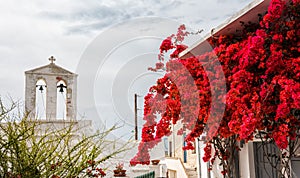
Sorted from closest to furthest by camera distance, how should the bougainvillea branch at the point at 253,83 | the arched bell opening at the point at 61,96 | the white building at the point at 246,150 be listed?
the bougainvillea branch at the point at 253,83 < the white building at the point at 246,150 < the arched bell opening at the point at 61,96

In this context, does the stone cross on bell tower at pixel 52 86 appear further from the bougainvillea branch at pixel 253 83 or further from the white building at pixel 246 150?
the bougainvillea branch at pixel 253 83

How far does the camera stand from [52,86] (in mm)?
8391

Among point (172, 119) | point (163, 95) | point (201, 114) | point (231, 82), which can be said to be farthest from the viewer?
point (163, 95)

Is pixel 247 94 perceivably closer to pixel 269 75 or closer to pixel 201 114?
pixel 269 75

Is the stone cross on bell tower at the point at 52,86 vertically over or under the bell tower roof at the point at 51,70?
under

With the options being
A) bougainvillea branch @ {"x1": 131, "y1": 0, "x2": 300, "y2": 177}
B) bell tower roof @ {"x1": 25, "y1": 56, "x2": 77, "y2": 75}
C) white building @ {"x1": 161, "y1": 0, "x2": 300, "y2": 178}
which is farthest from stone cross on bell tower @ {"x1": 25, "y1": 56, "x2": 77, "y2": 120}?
bougainvillea branch @ {"x1": 131, "y1": 0, "x2": 300, "y2": 177}

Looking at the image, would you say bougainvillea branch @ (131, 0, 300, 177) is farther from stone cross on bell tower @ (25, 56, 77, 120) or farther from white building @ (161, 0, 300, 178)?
stone cross on bell tower @ (25, 56, 77, 120)

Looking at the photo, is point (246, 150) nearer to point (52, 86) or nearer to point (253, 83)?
point (253, 83)

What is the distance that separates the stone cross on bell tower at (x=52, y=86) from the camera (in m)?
8.23

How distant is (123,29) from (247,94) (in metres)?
2.32

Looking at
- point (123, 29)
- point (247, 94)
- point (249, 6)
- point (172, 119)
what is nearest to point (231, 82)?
point (247, 94)

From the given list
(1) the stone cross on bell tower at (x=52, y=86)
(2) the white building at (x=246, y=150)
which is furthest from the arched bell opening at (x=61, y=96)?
(2) the white building at (x=246, y=150)

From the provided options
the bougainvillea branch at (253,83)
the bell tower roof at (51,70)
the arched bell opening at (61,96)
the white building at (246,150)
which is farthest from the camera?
the arched bell opening at (61,96)

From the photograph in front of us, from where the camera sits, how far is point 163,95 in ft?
15.8
